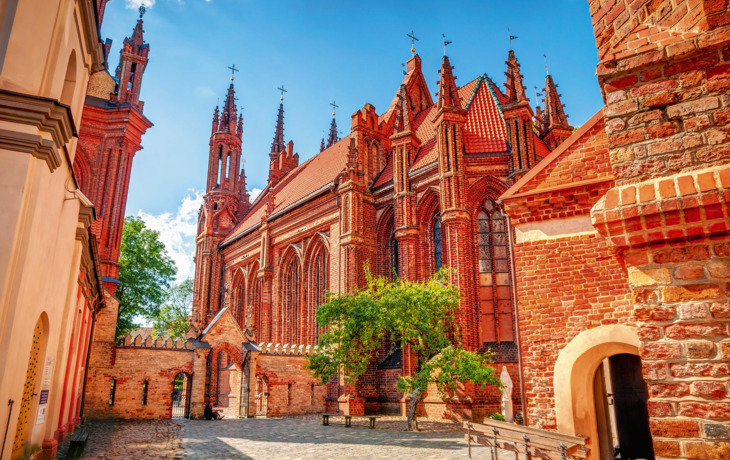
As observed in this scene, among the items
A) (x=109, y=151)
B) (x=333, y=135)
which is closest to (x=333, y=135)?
(x=333, y=135)

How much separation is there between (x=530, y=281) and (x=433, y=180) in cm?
1461

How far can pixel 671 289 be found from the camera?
9.41 ft

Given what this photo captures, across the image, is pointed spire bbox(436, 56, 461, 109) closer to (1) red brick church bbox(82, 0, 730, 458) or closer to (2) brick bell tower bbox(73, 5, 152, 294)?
(1) red brick church bbox(82, 0, 730, 458)

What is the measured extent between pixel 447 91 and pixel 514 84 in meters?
2.83

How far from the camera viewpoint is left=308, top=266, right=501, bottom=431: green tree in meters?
15.6

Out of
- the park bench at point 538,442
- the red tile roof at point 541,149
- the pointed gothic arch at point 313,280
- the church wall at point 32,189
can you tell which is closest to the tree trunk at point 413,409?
the park bench at point 538,442

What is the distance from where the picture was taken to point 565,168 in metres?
7.95

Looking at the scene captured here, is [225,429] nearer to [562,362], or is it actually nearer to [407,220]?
[407,220]

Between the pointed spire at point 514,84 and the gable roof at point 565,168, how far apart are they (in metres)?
14.1

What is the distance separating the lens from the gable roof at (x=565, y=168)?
7820 millimetres

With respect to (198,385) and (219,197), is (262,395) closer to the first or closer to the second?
(198,385)

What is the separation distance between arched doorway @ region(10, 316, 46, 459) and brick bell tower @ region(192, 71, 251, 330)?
102 feet

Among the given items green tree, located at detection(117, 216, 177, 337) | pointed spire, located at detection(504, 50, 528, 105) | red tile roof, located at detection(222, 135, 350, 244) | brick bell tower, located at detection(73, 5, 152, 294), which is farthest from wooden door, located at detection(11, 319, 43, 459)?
green tree, located at detection(117, 216, 177, 337)

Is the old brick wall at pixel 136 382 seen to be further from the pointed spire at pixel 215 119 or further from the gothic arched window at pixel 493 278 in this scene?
the pointed spire at pixel 215 119
